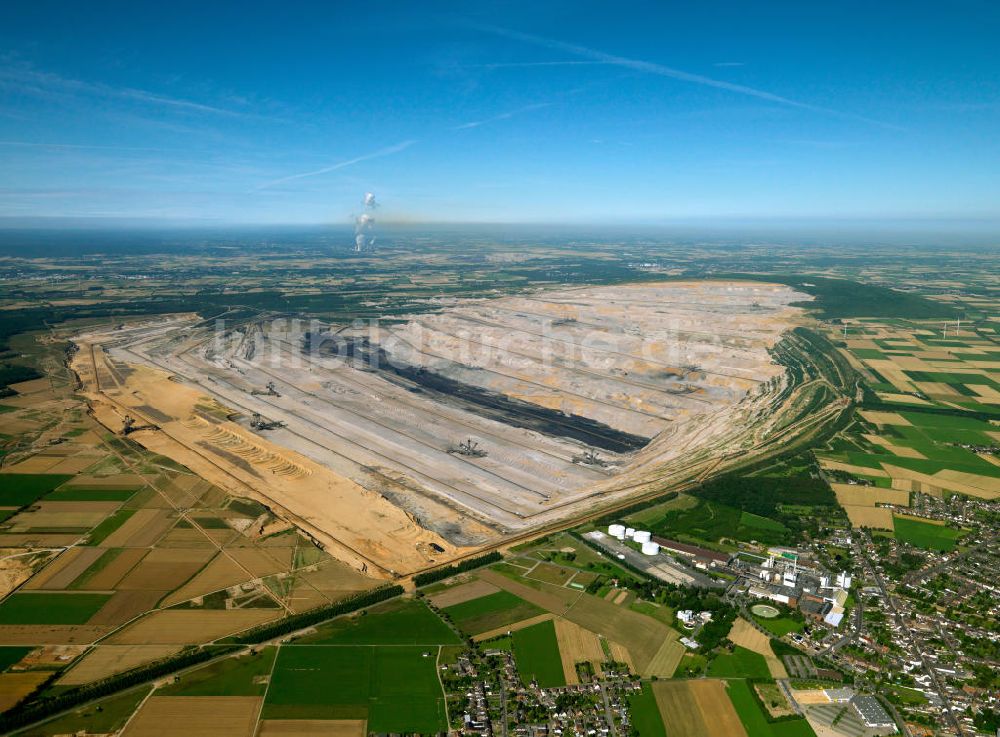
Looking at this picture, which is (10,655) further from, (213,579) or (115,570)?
(213,579)

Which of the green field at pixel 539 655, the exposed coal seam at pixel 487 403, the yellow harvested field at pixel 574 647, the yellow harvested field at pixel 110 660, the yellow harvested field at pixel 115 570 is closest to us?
the yellow harvested field at pixel 110 660

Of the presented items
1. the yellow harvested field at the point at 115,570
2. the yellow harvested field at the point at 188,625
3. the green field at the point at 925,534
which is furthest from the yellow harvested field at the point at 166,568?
the green field at the point at 925,534

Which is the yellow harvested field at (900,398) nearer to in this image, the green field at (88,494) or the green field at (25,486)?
the green field at (88,494)

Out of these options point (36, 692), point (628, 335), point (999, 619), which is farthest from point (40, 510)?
point (628, 335)

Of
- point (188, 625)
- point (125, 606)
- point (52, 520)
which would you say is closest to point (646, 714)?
point (188, 625)

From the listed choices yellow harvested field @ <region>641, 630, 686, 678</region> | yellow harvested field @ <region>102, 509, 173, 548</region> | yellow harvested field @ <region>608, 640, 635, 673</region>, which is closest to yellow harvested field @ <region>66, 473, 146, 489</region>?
yellow harvested field @ <region>102, 509, 173, 548</region>

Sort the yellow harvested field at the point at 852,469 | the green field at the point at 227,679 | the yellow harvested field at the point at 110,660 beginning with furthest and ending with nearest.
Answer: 1. the yellow harvested field at the point at 852,469
2. the yellow harvested field at the point at 110,660
3. the green field at the point at 227,679

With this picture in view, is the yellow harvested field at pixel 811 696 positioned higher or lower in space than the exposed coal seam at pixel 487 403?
lower

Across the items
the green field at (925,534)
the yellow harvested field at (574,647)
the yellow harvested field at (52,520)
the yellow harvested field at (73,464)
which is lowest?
the green field at (925,534)
